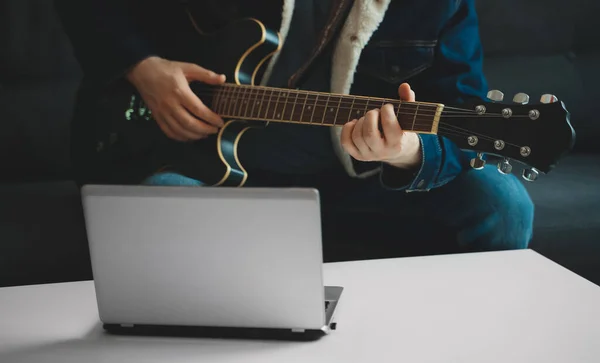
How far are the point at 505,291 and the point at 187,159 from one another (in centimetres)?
68

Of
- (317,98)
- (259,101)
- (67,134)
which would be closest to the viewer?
(317,98)

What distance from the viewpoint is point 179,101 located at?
49.5 inches

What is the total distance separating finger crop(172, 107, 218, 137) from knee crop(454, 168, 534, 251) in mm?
504

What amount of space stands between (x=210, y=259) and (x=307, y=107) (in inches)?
18.1

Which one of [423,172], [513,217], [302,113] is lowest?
[513,217]

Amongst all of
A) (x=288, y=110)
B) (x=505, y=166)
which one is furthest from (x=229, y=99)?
(x=505, y=166)

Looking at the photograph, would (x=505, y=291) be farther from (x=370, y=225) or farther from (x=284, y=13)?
(x=284, y=13)

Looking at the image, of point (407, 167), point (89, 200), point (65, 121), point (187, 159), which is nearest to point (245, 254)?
point (89, 200)

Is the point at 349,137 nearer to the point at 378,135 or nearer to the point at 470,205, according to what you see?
the point at 378,135

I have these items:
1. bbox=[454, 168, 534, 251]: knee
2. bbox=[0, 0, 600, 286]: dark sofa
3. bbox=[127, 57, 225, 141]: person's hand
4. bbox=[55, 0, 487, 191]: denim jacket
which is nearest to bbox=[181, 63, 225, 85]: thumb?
bbox=[127, 57, 225, 141]: person's hand

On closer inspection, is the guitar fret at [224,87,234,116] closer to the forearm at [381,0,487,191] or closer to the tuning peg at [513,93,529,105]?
the forearm at [381,0,487,191]

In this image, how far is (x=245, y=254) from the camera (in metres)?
0.69

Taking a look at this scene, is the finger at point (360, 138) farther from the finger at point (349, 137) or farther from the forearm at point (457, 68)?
the forearm at point (457, 68)

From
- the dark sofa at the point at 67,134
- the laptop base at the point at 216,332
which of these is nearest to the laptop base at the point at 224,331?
the laptop base at the point at 216,332
